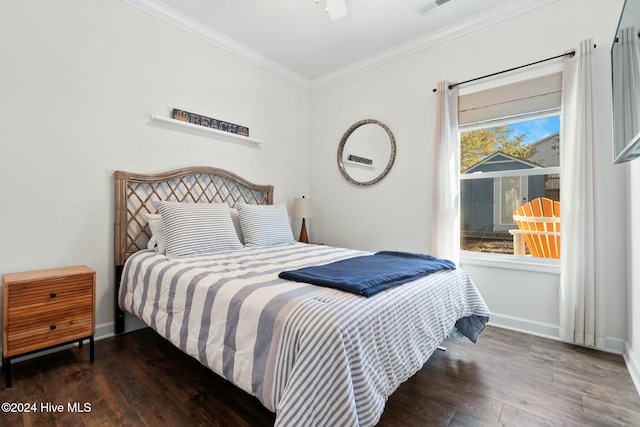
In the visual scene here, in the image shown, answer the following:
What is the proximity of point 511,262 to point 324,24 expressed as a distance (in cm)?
281

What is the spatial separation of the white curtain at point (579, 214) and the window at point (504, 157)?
0.18 meters

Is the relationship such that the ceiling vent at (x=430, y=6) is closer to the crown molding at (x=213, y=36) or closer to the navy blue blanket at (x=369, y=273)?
the crown molding at (x=213, y=36)

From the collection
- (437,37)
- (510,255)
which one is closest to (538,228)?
(510,255)

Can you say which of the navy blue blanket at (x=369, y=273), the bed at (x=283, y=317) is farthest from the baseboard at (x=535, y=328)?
the navy blue blanket at (x=369, y=273)

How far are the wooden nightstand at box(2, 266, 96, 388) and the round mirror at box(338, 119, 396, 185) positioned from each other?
2778 millimetres

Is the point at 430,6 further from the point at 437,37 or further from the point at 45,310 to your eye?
the point at 45,310

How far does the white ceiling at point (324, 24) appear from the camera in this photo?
2613 mm

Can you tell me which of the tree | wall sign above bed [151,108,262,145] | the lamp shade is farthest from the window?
wall sign above bed [151,108,262,145]

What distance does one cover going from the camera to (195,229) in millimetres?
2418

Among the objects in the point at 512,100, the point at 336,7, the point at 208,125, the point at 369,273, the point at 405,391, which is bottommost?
the point at 405,391

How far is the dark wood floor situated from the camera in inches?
56.9

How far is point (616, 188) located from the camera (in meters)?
2.19

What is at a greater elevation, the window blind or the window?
the window blind

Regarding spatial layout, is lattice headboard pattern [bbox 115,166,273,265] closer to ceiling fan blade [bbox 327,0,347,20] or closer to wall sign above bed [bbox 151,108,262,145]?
wall sign above bed [bbox 151,108,262,145]
